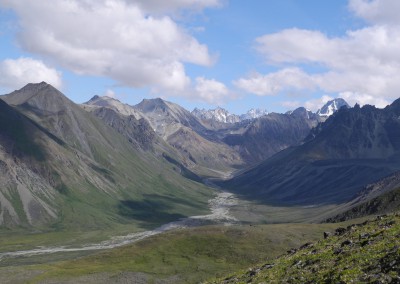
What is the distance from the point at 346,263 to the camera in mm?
38500

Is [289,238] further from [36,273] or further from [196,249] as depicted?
[36,273]

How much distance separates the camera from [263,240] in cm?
13862

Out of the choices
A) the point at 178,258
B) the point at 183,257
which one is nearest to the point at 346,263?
the point at 178,258

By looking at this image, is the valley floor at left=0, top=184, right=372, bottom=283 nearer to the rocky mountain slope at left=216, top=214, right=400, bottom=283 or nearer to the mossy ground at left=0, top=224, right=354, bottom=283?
the mossy ground at left=0, top=224, right=354, bottom=283

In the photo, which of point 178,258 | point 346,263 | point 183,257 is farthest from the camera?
point 183,257

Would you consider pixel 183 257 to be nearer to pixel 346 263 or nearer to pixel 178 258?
pixel 178 258

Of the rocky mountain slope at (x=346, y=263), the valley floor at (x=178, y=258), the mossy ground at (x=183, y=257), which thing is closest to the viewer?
the rocky mountain slope at (x=346, y=263)

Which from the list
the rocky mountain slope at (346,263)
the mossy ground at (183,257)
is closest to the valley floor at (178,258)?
the mossy ground at (183,257)

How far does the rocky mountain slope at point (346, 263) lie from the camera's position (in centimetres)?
3375

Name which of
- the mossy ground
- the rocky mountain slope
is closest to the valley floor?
the mossy ground

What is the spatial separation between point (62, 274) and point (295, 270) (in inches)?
3517

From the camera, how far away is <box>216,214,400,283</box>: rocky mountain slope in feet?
111

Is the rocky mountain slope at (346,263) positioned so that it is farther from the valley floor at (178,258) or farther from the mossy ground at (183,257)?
the valley floor at (178,258)

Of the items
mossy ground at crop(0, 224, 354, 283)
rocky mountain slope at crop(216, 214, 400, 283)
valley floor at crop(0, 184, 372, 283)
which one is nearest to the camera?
rocky mountain slope at crop(216, 214, 400, 283)
